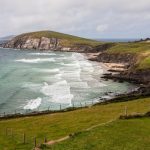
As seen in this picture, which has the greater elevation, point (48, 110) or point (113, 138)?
point (113, 138)

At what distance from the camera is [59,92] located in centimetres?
10238

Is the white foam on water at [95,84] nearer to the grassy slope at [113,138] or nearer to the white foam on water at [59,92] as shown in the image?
the white foam on water at [59,92]

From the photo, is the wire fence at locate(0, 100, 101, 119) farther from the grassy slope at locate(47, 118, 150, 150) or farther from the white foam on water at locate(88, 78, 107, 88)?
the grassy slope at locate(47, 118, 150, 150)

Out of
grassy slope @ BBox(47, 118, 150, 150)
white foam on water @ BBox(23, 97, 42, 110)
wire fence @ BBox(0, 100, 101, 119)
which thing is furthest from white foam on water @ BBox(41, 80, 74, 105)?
grassy slope @ BBox(47, 118, 150, 150)

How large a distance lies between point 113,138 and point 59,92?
6854 cm

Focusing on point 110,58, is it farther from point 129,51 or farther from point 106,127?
point 106,127

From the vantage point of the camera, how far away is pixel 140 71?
128 metres

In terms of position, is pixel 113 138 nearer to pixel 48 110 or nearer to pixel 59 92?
pixel 48 110

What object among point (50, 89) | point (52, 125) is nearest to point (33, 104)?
point (50, 89)

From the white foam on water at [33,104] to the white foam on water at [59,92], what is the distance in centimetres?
364

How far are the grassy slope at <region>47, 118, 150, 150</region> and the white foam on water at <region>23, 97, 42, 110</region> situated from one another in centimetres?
4464

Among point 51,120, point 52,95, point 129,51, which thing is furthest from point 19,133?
point 129,51

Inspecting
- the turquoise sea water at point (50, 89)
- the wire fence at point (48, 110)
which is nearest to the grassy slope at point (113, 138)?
the wire fence at point (48, 110)

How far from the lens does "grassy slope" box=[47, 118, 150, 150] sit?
31500 mm
